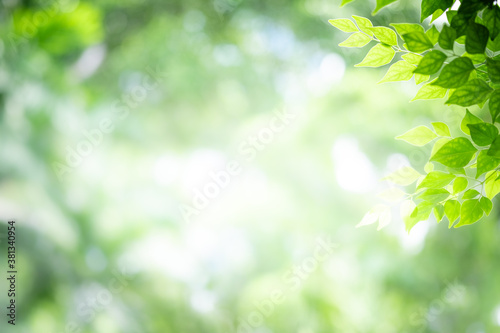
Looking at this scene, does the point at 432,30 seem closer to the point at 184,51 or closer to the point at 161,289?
the point at 161,289

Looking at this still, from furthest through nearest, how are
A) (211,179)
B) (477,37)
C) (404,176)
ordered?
(211,179) → (404,176) → (477,37)

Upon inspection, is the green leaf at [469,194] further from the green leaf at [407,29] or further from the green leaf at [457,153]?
the green leaf at [407,29]

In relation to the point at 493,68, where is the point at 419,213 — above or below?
below

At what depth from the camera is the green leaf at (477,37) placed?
1.13 feet

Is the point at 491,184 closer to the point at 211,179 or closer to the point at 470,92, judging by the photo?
the point at 470,92

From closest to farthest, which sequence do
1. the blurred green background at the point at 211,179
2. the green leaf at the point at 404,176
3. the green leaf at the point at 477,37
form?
the green leaf at the point at 477,37 < the green leaf at the point at 404,176 < the blurred green background at the point at 211,179

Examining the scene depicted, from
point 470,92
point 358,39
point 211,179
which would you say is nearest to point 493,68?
point 470,92

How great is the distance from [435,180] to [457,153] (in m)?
0.04

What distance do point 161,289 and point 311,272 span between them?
923 mm

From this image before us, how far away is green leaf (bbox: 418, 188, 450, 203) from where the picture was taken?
16.5 inches

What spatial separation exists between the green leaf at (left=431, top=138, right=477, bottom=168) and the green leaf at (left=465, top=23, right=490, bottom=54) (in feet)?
0.28

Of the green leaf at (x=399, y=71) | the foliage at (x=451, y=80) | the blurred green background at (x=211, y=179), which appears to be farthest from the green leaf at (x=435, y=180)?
the blurred green background at (x=211, y=179)

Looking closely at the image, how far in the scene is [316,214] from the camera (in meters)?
2.77

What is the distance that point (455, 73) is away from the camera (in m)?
0.36
